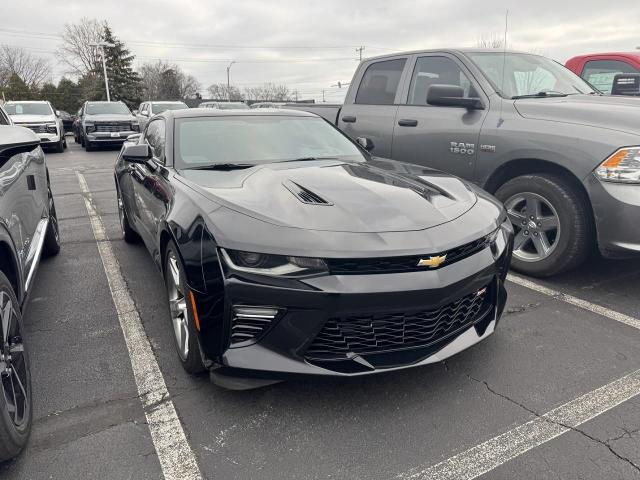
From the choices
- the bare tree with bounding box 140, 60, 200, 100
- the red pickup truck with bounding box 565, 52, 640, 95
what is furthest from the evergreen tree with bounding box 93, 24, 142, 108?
the red pickup truck with bounding box 565, 52, 640, 95

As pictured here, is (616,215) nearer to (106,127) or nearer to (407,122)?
(407,122)

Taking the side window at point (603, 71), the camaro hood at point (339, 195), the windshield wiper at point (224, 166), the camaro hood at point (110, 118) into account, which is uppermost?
the side window at point (603, 71)

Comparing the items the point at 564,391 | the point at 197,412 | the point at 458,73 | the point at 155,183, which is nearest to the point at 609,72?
the point at 458,73

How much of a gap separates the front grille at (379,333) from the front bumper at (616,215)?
1.74 meters

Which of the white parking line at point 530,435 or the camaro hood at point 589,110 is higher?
the camaro hood at point 589,110

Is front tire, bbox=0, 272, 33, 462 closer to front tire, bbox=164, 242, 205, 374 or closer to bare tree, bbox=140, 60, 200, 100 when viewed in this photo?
front tire, bbox=164, 242, 205, 374

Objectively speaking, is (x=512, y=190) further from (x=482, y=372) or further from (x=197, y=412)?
(x=197, y=412)

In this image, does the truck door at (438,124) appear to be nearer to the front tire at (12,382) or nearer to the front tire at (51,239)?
the front tire at (51,239)

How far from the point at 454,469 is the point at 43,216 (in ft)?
12.3

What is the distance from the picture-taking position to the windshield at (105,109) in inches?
672

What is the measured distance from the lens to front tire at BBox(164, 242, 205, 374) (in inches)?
96.7

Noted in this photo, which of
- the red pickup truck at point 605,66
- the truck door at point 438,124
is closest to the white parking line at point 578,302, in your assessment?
the truck door at point 438,124

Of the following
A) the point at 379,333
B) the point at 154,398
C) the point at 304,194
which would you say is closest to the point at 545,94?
the point at 304,194

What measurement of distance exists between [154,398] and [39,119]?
15.9 m
